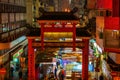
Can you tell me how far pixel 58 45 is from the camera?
27016mm

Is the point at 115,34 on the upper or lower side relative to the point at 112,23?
lower

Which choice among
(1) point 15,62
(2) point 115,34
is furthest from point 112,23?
(1) point 15,62

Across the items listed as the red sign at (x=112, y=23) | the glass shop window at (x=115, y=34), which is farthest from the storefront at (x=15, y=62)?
the glass shop window at (x=115, y=34)

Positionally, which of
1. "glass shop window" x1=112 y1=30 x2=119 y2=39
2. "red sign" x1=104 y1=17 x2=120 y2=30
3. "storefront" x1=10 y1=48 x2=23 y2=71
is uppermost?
"red sign" x1=104 y1=17 x2=120 y2=30

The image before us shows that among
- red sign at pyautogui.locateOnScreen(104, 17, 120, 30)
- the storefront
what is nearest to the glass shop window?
red sign at pyautogui.locateOnScreen(104, 17, 120, 30)

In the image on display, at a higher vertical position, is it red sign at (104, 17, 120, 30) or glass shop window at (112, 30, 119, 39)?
red sign at (104, 17, 120, 30)

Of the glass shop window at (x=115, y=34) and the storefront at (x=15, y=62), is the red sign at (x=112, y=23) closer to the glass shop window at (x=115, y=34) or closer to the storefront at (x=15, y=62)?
the glass shop window at (x=115, y=34)

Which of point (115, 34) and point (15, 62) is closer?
point (115, 34)

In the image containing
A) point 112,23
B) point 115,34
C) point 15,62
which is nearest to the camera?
point 112,23

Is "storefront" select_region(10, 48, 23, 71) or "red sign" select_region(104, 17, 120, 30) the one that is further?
"storefront" select_region(10, 48, 23, 71)

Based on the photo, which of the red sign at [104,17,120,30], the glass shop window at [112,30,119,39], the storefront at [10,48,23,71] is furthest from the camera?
the storefront at [10,48,23,71]

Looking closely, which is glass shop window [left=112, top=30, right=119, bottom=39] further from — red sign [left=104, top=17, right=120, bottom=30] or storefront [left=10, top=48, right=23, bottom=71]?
storefront [left=10, top=48, right=23, bottom=71]

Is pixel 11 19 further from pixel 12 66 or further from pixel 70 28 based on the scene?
pixel 70 28

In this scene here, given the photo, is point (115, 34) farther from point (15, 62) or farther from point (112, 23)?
point (15, 62)
